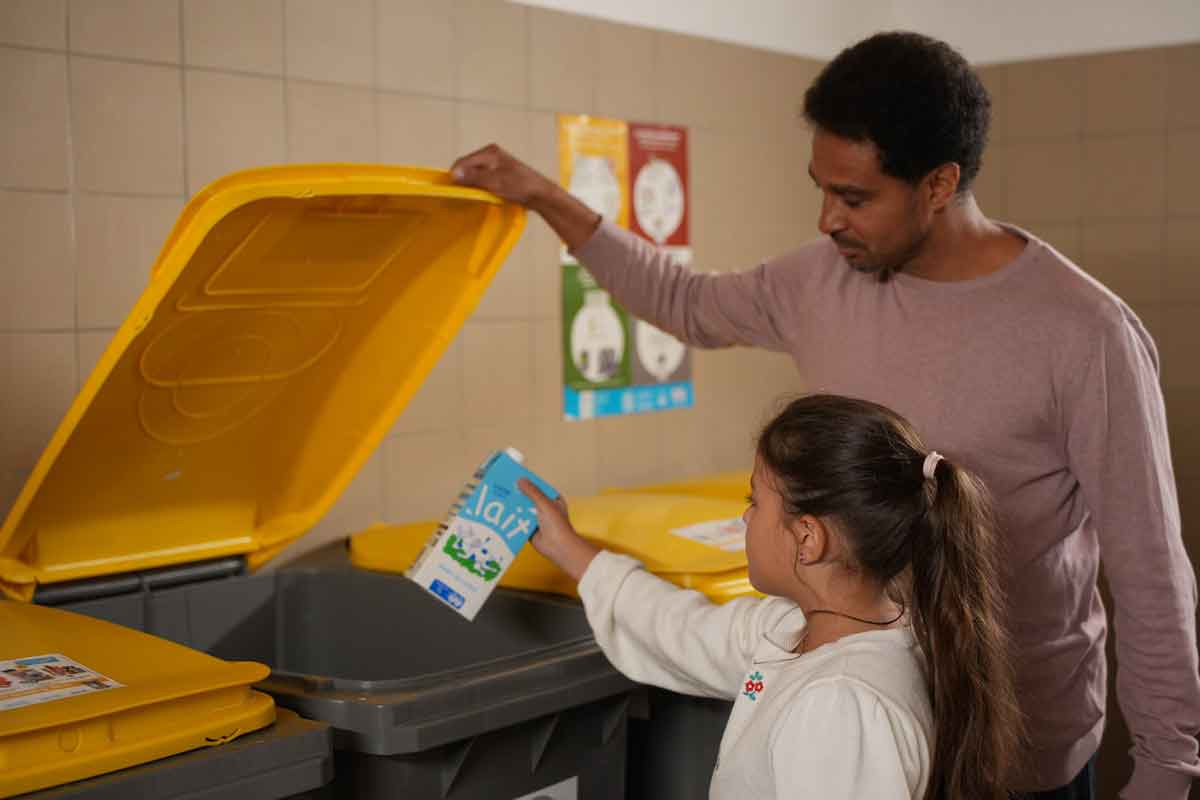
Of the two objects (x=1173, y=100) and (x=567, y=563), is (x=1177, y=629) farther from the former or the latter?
(x=1173, y=100)

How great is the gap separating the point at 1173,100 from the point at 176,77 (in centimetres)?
260

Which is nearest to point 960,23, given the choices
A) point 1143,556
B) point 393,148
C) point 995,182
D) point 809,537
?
point 995,182

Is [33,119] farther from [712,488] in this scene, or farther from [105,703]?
[712,488]

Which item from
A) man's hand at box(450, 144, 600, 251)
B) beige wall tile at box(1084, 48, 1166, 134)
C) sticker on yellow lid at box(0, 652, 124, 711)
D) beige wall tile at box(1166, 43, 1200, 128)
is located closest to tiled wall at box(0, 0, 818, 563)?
man's hand at box(450, 144, 600, 251)

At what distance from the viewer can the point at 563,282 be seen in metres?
3.02

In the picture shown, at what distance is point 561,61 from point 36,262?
1281 millimetres

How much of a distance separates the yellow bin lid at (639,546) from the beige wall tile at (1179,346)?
1.63 metres

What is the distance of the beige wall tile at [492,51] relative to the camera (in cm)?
277

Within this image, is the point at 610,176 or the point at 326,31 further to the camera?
the point at 610,176

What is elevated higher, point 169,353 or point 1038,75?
point 1038,75

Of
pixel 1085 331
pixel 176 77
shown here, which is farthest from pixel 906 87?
pixel 176 77

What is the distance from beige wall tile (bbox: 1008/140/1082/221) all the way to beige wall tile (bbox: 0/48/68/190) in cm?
267

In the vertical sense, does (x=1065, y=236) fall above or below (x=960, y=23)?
below

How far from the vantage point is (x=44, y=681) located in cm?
149
